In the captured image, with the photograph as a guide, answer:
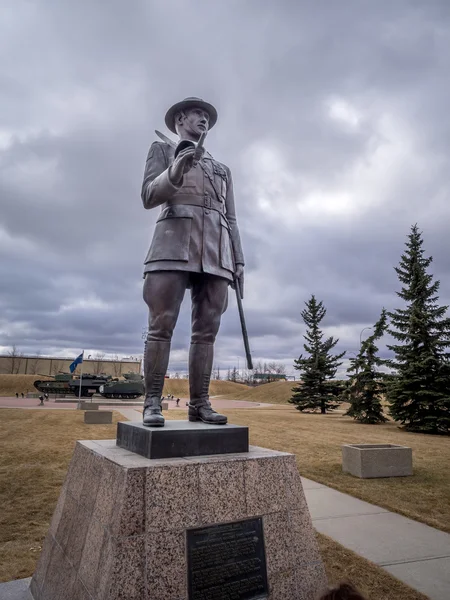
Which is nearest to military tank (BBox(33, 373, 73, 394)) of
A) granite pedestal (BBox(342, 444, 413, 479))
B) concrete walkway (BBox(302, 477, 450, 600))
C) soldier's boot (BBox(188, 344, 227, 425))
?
granite pedestal (BBox(342, 444, 413, 479))

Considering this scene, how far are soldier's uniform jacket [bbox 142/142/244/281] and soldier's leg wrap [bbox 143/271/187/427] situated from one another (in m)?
0.11

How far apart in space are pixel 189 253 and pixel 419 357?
14.3 meters

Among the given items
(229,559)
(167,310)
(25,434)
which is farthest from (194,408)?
(25,434)

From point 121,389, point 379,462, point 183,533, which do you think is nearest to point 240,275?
point 183,533

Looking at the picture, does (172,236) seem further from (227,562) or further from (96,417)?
(96,417)

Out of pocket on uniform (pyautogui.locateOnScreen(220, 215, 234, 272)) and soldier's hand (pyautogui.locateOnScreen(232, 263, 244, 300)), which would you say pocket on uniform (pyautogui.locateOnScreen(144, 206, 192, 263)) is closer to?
pocket on uniform (pyautogui.locateOnScreen(220, 215, 234, 272))

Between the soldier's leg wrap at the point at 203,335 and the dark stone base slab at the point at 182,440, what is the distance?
1.33 ft

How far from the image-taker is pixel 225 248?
3.67 metres

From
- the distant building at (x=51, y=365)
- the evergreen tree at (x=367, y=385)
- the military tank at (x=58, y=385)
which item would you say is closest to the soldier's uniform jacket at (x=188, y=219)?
the evergreen tree at (x=367, y=385)

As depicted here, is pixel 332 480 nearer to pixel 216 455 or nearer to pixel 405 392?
pixel 216 455

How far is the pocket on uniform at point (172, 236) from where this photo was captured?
3393 mm

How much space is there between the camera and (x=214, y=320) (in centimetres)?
365

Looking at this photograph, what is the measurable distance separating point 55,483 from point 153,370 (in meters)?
4.11

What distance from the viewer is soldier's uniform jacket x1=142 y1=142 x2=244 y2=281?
3391 mm
